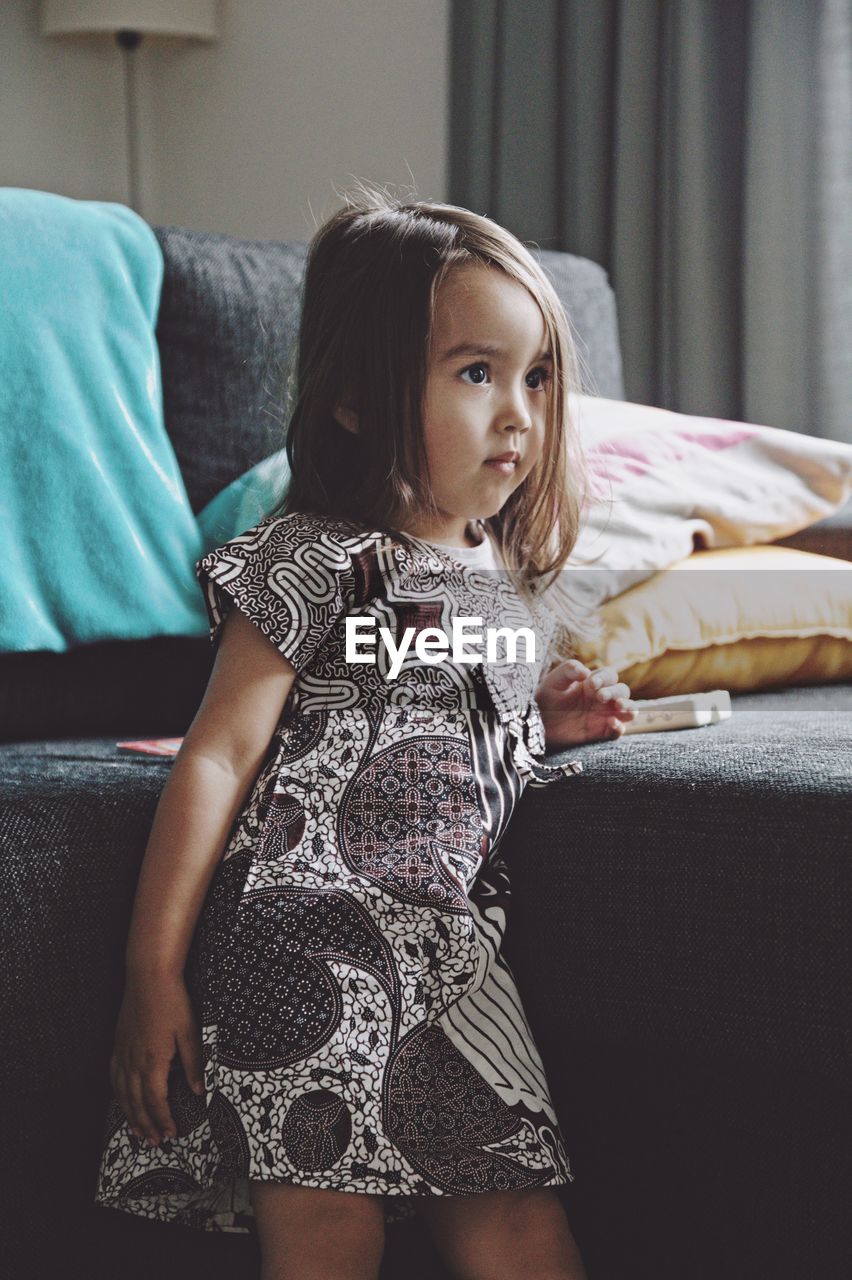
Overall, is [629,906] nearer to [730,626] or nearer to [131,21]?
[730,626]

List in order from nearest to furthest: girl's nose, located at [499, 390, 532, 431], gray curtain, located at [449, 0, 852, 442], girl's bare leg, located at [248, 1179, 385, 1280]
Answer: girl's bare leg, located at [248, 1179, 385, 1280], girl's nose, located at [499, 390, 532, 431], gray curtain, located at [449, 0, 852, 442]

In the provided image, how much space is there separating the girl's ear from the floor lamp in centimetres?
197

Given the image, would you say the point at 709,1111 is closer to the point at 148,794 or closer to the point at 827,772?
the point at 827,772

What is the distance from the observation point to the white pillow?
1.30 meters

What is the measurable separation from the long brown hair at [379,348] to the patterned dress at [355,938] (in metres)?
0.07

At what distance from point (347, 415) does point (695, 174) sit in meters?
1.45

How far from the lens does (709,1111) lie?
0.87 m

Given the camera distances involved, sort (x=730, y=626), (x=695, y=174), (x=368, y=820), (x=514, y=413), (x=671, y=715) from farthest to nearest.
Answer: (x=695, y=174)
(x=730, y=626)
(x=671, y=715)
(x=514, y=413)
(x=368, y=820)

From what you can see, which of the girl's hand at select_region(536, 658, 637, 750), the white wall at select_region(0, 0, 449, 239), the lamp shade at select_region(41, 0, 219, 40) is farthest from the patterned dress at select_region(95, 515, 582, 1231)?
the lamp shade at select_region(41, 0, 219, 40)

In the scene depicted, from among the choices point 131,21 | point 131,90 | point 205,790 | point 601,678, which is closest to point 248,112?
point 131,90

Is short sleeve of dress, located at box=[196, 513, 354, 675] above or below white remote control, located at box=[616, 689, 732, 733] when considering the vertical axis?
above

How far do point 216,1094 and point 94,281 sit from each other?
88 cm

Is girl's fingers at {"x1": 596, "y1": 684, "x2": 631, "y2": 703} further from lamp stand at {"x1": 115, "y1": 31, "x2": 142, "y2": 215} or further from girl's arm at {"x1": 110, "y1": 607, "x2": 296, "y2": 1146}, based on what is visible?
lamp stand at {"x1": 115, "y1": 31, "x2": 142, "y2": 215}

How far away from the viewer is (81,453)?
4.29ft
